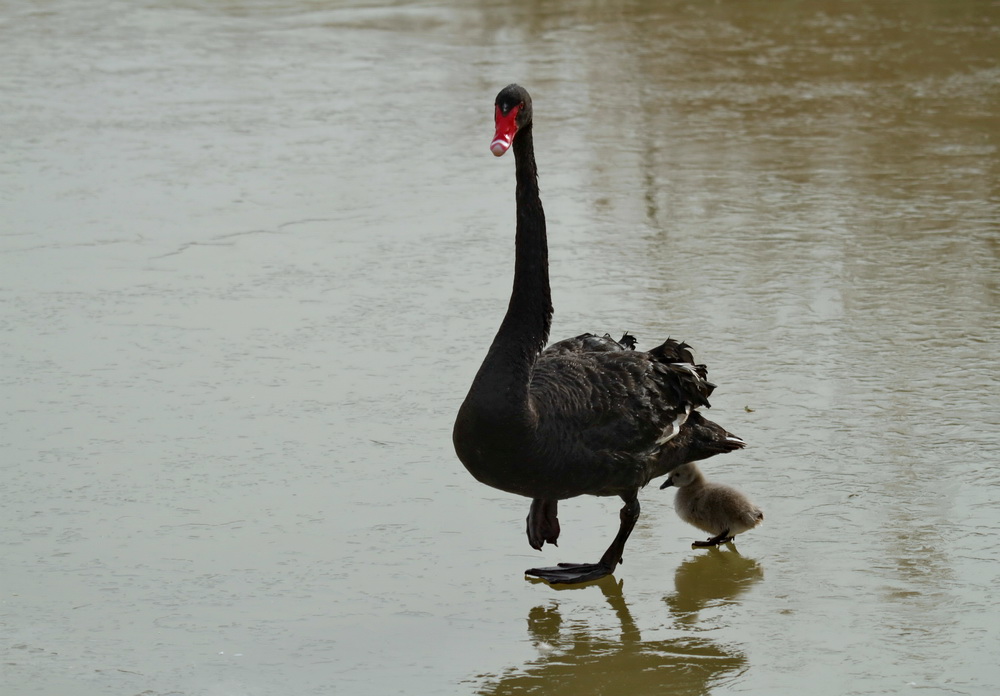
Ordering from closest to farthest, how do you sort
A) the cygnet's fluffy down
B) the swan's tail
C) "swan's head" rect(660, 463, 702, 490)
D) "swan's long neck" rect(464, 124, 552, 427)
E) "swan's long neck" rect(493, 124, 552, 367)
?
1. "swan's long neck" rect(464, 124, 552, 427)
2. "swan's long neck" rect(493, 124, 552, 367)
3. the cygnet's fluffy down
4. the swan's tail
5. "swan's head" rect(660, 463, 702, 490)

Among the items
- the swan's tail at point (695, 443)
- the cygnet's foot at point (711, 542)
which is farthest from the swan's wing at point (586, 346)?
the cygnet's foot at point (711, 542)

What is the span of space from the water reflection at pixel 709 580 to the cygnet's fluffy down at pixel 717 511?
2.1 inches

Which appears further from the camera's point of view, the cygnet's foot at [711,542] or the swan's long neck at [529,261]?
the cygnet's foot at [711,542]

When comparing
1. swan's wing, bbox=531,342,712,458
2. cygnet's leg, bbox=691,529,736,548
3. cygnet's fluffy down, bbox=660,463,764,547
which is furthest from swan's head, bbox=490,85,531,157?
cygnet's leg, bbox=691,529,736,548

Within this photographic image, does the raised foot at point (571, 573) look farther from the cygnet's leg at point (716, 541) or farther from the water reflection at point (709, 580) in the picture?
the cygnet's leg at point (716, 541)

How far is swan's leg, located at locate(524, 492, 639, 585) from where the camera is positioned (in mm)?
3602

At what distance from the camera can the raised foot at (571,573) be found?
3592 millimetres

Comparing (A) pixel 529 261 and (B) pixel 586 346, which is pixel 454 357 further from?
(A) pixel 529 261

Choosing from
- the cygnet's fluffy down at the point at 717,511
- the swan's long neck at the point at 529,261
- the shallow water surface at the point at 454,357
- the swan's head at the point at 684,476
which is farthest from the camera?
the swan's head at the point at 684,476

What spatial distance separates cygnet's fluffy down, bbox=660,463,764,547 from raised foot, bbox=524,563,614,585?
302 mm

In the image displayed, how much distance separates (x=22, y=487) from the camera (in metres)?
4.04

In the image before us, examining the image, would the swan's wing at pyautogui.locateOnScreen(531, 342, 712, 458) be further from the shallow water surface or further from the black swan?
the shallow water surface

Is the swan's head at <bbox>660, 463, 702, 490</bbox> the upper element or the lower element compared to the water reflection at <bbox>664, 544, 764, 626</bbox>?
upper

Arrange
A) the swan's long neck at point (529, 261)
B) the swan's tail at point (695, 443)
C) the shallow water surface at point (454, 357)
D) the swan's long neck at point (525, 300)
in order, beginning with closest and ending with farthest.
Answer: the shallow water surface at point (454, 357), the swan's long neck at point (525, 300), the swan's long neck at point (529, 261), the swan's tail at point (695, 443)
